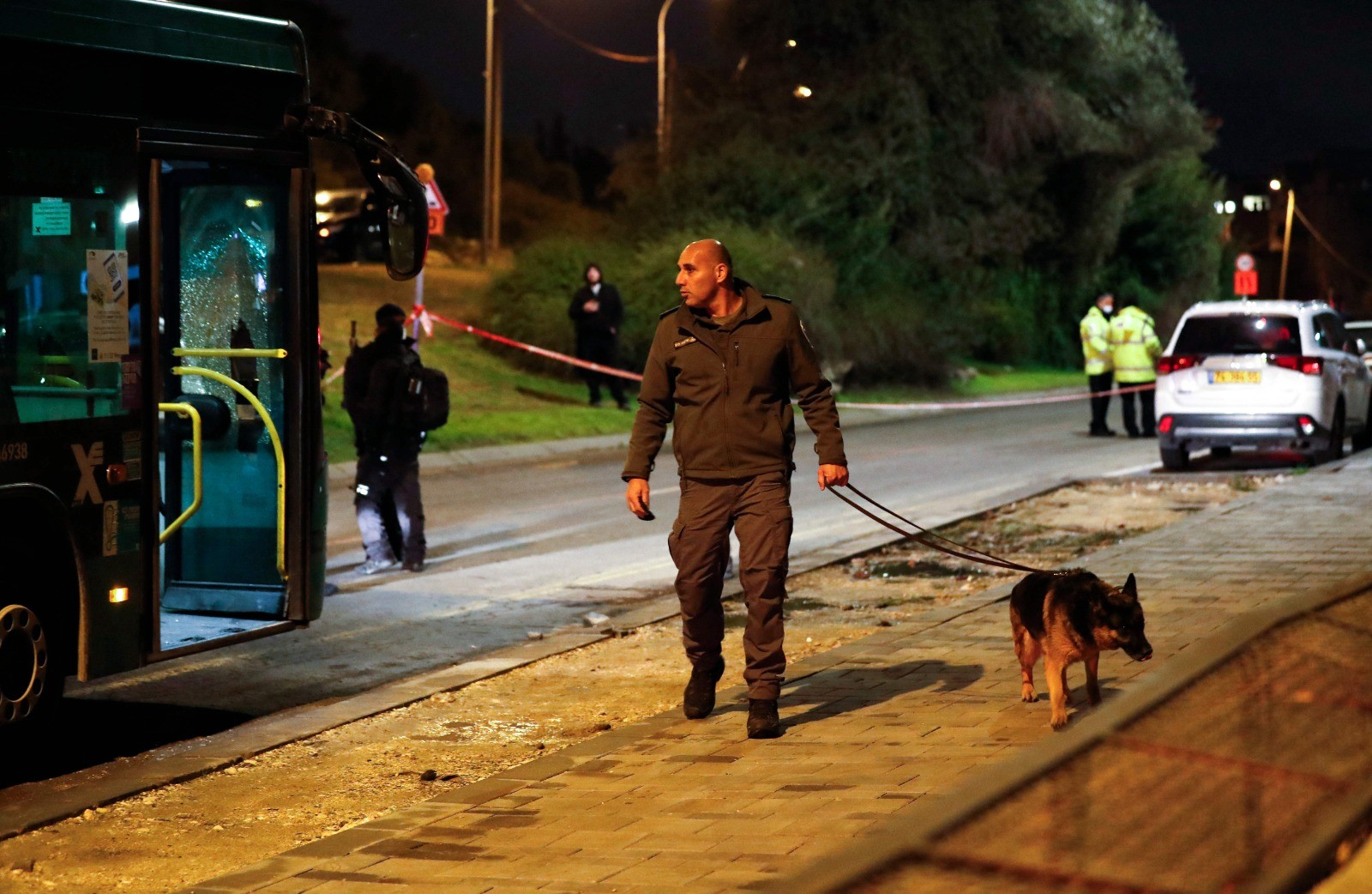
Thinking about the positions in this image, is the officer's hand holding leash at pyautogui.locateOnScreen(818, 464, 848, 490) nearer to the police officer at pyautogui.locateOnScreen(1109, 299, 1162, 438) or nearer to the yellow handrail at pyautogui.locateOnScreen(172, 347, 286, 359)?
the yellow handrail at pyautogui.locateOnScreen(172, 347, 286, 359)

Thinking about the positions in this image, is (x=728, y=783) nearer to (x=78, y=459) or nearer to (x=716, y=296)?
(x=716, y=296)

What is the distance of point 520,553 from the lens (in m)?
13.2

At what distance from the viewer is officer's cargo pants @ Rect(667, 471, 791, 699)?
272 inches

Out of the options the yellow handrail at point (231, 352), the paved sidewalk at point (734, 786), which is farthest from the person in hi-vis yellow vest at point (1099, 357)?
the yellow handrail at point (231, 352)

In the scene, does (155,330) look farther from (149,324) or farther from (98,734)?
(98,734)

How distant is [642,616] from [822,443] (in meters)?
3.39

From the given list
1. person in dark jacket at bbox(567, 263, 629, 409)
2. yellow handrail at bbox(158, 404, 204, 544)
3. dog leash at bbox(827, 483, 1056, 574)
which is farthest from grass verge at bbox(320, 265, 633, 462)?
yellow handrail at bbox(158, 404, 204, 544)

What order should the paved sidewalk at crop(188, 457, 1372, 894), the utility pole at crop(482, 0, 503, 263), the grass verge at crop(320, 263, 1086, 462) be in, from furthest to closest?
the utility pole at crop(482, 0, 503, 263) → the grass verge at crop(320, 263, 1086, 462) → the paved sidewalk at crop(188, 457, 1372, 894)

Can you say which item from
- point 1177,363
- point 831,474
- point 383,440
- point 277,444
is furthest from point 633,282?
point 831,474

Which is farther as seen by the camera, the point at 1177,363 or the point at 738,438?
the point at 1177,363

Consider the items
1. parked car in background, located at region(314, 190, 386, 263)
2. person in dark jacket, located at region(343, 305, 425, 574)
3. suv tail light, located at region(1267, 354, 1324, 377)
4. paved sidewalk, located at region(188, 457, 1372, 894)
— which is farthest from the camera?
parked car in background, located at region(314, 190, 386, 263)

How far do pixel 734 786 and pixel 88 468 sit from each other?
9.12ft

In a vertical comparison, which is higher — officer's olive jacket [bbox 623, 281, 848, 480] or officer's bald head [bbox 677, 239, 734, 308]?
officer's bald head [bbox 677, 239, 734, 308]

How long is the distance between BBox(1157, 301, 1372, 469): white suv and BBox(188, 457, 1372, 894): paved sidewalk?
8908 millimetres
